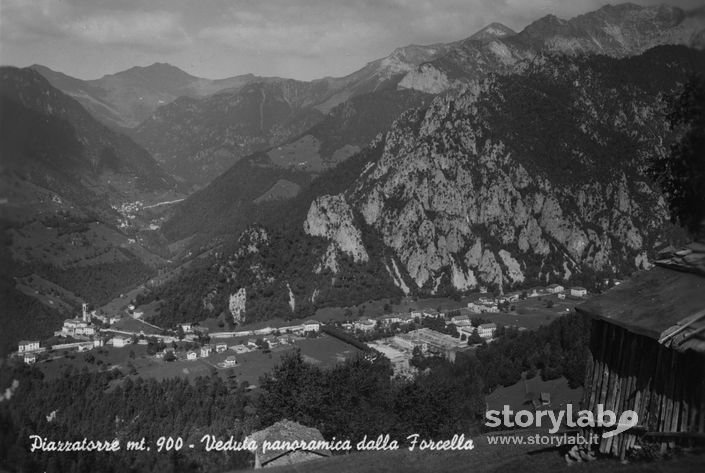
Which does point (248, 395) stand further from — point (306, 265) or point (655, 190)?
point (655, 190)

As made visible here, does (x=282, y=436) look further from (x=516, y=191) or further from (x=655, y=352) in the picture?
(x=516, y=191)

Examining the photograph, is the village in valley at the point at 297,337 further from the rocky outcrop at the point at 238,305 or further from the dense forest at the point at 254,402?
the dense forest at the point at 254,402

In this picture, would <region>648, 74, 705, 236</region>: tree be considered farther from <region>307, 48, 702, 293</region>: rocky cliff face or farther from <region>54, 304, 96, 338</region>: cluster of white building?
<region>307, 48, 702, 293</region>: rocky cliff face

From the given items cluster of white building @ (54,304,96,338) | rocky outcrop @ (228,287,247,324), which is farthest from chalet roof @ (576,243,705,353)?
rocky outcrop @ (228,287,247,324)

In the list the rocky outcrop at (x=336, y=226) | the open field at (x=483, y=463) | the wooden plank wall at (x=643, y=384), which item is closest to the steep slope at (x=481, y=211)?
the rocky outcrop at (x=336, y=226)

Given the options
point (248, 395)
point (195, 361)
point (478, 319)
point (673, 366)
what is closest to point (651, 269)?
point (673, 366)
